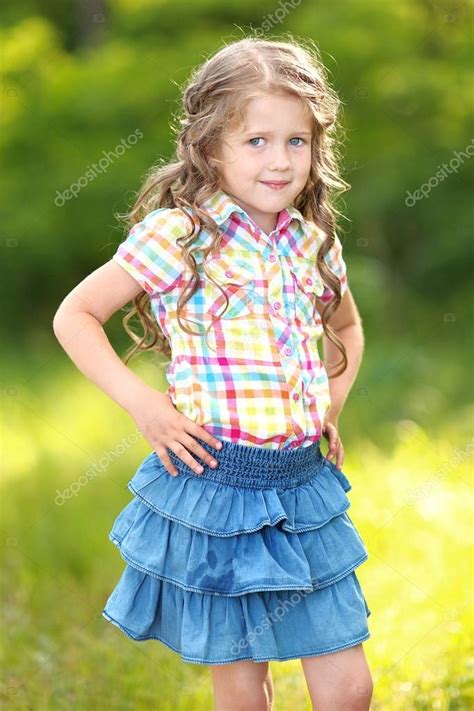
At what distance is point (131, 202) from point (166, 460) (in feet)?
23.3

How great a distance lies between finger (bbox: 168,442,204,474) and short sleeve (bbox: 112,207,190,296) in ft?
1.02

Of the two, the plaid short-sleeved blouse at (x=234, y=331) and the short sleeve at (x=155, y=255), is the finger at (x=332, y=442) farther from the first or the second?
the short sleeve at (x=155, y=255)

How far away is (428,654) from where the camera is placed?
3004 millimetres

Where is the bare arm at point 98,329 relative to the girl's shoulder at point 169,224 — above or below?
below

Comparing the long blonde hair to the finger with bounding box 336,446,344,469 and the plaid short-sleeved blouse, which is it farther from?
the finger with bounding box 336,446,344,469

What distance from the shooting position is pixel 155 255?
7.07 feet

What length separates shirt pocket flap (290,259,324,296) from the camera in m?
2.25
